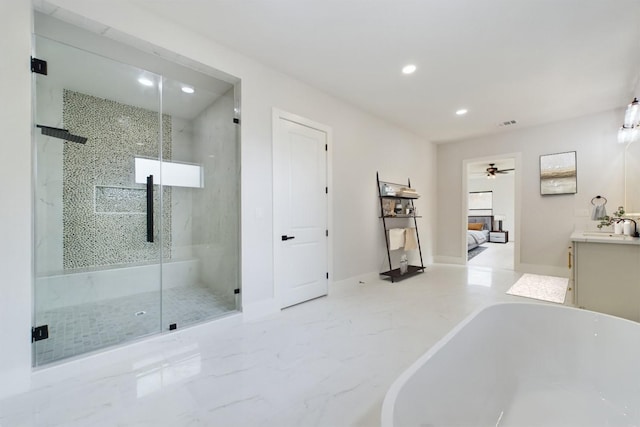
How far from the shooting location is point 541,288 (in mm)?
3912

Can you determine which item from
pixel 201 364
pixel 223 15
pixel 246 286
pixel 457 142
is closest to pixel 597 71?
pixel 457 142

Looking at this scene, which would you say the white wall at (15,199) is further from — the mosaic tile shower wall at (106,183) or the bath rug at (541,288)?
the bath rug at (541,288)

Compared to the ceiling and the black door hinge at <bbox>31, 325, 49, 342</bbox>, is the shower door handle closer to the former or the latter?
the black door hinge at <bbox>31, 325, 49, 342</bbox>

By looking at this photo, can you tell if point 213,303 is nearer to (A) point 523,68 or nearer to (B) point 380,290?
(B) point 380,290

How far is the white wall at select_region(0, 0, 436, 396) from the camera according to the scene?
167 cm

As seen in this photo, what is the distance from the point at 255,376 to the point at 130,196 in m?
2.70

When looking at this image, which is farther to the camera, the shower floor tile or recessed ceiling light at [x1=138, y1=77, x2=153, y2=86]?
recessed ceiling light at [x1=138, y1=77, x2=153, y2=86]

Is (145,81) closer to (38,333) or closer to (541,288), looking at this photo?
(38,333)

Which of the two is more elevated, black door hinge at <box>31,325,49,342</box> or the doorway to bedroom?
the doorway to bedroom

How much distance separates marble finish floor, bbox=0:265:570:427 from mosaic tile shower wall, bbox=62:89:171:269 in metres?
1.51

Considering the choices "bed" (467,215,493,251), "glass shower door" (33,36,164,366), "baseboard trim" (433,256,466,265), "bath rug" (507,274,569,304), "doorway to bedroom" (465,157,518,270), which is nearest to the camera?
"glass shower door" (33,36,164,366)

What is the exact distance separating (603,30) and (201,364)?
14.4ft

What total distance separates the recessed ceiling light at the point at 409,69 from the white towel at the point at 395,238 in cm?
241

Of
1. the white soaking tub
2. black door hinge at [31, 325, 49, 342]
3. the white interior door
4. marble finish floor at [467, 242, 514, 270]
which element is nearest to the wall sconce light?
marble finish floor at [467, 242, 514, 270]
